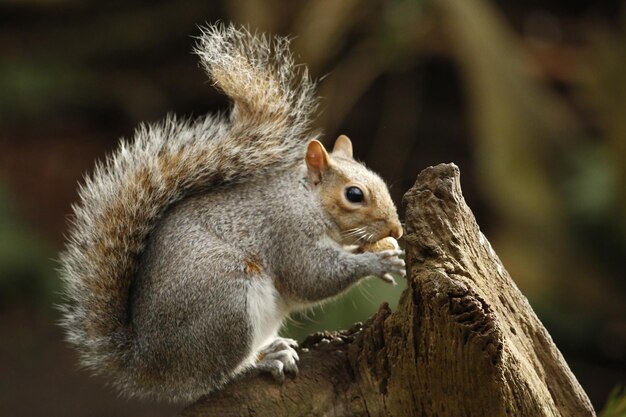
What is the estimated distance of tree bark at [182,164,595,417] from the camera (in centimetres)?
171

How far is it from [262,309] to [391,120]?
→ 411cm

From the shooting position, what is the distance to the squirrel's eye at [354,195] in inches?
94.6

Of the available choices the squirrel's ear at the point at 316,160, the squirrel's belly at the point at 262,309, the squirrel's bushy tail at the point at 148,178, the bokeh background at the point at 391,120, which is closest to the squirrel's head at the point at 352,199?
the squirrel's ear at the point at 316,160

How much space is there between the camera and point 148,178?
2.29m

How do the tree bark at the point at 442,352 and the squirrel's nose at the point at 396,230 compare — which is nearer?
the tree bark at the point at 442,352

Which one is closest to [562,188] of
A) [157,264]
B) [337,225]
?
[337,225]

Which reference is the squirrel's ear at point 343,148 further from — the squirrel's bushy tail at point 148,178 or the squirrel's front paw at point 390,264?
the squirrel's front paw at point 390,264

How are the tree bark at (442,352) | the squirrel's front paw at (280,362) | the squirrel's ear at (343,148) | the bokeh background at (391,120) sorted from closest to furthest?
the tree bark at (442,352), the squirrel's front paw at (280,362), the squirrel's ear at (343,148), the bokeh background at (391,120)

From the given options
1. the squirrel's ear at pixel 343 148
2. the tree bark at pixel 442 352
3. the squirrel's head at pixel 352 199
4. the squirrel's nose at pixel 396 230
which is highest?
the squirrel's ear at pixel 343 148

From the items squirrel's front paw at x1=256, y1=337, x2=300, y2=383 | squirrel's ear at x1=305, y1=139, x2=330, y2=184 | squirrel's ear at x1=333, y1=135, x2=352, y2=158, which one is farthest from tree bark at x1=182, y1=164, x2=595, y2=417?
squirrel's ear at x1=333, y1=135, x2=352, y2=158

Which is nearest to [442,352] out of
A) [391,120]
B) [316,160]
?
[316,160]

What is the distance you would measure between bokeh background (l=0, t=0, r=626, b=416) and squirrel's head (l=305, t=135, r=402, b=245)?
1451mm

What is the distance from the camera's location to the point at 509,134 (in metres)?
5.08

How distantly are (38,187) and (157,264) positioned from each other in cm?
477
